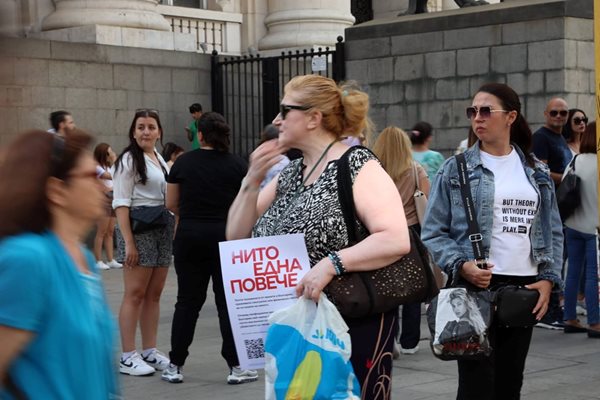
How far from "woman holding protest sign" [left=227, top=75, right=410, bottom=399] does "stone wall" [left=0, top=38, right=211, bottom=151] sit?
39.1 ft

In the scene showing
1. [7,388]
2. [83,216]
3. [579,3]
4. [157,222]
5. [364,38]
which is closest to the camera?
[7,388]

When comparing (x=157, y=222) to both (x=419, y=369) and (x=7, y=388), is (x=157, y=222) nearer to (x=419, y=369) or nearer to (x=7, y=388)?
(x=419, y=369)

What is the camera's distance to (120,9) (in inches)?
701

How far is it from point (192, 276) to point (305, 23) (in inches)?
561

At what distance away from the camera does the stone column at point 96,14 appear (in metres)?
17.6

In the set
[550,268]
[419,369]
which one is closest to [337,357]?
[550,268]

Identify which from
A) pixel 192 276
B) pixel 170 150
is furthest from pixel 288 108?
pixel 170 150

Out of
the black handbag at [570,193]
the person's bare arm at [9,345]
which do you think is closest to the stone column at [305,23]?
the black handbag at [570,193]

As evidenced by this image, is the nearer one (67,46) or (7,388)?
(7,388)

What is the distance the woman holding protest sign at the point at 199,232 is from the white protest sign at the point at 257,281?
347 cm

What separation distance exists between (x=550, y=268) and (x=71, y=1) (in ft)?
46.7

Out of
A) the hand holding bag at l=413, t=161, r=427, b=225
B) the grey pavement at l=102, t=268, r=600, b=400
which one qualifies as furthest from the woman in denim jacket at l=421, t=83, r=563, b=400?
the hand holding bag at l=413, t=161, r=427, b=225

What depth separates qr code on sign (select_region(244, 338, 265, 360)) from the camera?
3961mm

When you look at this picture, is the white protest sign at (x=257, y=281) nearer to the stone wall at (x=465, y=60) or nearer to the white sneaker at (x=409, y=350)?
the white sneaker at (x=409, y=350)
